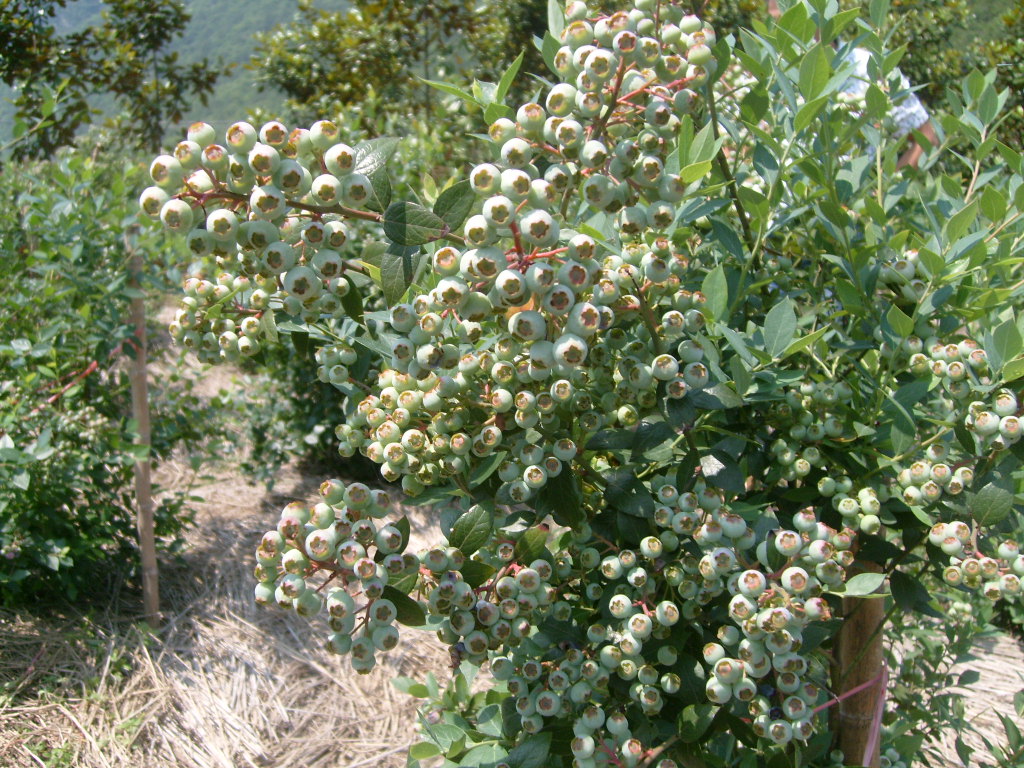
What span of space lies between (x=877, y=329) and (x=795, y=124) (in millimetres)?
252

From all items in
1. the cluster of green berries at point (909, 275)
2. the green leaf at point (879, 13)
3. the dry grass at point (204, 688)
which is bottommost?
the dry grass at point (204, 688)

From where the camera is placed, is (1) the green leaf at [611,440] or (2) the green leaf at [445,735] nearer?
(1) the green leaf at [611,440]

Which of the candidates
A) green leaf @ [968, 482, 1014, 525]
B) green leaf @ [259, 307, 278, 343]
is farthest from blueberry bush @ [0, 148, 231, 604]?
green leaf @ [968, 482, 1014, 525]

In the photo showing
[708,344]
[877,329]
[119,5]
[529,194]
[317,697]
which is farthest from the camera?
[119,5]

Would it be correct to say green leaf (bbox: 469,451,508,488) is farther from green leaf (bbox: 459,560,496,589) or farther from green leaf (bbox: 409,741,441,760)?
green leaf (bbox: 409,741,441,760)

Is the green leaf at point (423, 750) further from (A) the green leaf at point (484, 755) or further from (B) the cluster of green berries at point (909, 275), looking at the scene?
(B) the cluster of green berries at point (909, 275)

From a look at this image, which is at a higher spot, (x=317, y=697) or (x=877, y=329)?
(x=877, y=329)

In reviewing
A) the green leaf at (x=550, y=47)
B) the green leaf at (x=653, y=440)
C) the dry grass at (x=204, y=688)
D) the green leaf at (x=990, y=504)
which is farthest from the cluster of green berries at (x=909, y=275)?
the dry grass at (x=204, y=688)

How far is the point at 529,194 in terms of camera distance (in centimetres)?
59

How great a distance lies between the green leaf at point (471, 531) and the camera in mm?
728

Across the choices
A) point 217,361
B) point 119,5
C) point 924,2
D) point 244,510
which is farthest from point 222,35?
point 217,361

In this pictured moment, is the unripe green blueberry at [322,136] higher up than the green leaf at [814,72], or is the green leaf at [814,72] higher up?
the green leaf at [814,72]

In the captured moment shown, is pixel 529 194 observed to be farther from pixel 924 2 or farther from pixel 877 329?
pixel 924 2

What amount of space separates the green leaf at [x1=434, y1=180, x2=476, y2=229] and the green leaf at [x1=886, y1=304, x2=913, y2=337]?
427mm
